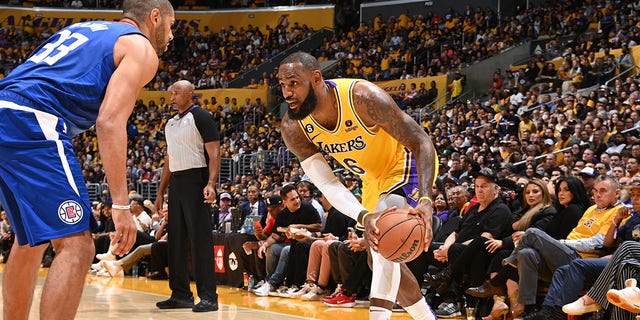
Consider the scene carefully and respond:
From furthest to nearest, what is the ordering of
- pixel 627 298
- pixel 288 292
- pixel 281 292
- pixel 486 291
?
pixel 281 292
pixel 288 292
pixel 486 291
pixel 627 298

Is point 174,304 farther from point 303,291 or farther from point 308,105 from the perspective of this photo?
point 308,105

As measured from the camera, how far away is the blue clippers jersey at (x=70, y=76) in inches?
128

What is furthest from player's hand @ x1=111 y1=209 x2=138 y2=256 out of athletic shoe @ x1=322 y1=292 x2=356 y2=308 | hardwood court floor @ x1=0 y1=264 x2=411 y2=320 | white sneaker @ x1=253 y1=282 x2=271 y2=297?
white sneaker @ x1=253 y1=282 x2=271 y2=297

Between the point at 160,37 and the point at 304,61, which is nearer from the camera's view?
the point at 160,37

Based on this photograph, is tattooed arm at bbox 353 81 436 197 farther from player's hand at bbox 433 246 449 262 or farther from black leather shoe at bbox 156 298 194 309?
black leather shoe at bbox 156 298 194 309

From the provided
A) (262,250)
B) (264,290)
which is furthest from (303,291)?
(262,250)

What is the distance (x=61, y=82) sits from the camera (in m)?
3.28

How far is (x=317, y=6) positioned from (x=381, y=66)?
23.0 feet

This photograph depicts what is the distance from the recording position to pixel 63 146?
3191mm

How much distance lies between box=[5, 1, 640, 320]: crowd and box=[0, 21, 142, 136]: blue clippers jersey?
158 inches

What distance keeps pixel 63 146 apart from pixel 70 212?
0.95 feet

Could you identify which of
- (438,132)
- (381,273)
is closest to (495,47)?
(438,132)

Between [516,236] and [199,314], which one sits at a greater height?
[516,236]

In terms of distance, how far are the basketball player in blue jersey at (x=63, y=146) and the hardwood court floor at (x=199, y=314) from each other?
3.40m
